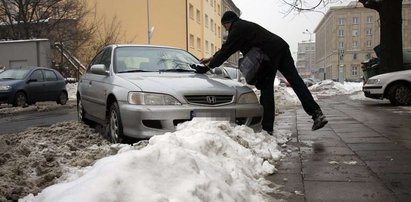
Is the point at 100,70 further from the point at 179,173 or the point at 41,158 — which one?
the point at 179,173

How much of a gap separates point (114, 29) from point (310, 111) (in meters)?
34.0

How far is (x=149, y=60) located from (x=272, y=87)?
6.06ft

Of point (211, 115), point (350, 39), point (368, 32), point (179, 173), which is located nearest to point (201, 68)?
point (211, 115)

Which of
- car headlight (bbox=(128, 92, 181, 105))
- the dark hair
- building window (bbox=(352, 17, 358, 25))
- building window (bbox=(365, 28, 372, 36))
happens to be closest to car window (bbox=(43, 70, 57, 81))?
the dark hair

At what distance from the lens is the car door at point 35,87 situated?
16.6m

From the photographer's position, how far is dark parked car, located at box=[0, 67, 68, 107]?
15.8m

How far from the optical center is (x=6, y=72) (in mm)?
17328

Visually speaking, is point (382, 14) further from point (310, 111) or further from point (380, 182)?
point (380, 182)

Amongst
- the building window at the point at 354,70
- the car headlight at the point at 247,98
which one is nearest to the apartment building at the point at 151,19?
the car headlight at the point at 247,98

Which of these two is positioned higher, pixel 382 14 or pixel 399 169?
pixel 382 14

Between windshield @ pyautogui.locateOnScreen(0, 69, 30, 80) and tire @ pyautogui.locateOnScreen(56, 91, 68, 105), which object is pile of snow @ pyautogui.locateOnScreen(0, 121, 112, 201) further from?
tire @ pyautogui.locateOnScreen(56, 91, 68, 105)

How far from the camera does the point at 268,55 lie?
278 inches

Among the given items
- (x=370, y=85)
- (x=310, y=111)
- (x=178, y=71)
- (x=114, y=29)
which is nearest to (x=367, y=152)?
(x=310, y=111)

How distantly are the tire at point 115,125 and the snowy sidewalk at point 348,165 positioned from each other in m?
2.05
